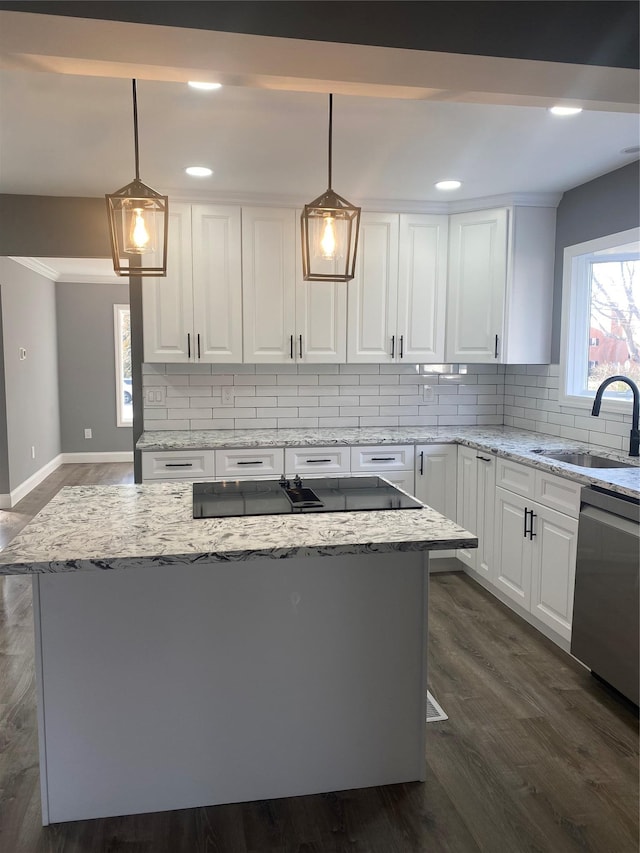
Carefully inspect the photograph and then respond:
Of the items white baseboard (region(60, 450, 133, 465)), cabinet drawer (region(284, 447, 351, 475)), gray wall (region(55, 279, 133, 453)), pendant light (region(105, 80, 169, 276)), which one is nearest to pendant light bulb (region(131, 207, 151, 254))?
pendant light (region(105, 80, 169, 276))

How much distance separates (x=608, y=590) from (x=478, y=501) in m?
1.26

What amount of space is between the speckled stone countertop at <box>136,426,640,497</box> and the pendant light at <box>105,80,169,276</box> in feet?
6.07

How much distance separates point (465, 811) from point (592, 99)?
2.23 meters

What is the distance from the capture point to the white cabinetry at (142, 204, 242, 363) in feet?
13.1

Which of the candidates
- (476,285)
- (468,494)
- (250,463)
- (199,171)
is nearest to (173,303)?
(199,171)

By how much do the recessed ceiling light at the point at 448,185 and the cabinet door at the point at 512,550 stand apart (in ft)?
5.88

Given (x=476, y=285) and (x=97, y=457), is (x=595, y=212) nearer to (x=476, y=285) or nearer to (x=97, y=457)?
(x=476, y=285)

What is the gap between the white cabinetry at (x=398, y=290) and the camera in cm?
424

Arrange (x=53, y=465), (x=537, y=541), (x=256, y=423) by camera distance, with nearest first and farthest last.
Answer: (x=537, y=541) < (x=256, y=423) < (x=53, y=465)

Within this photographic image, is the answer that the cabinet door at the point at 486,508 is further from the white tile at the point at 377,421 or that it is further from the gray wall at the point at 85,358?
the gray wall at the point at 85,358

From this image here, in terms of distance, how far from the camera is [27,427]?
657 centimetres

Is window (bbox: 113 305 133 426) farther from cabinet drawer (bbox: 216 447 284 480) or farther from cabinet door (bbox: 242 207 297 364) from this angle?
cabinet drawer (bbox: 216 447 284 480)

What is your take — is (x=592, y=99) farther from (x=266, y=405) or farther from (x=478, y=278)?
(x=266, y=405)

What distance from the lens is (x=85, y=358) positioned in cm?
809
